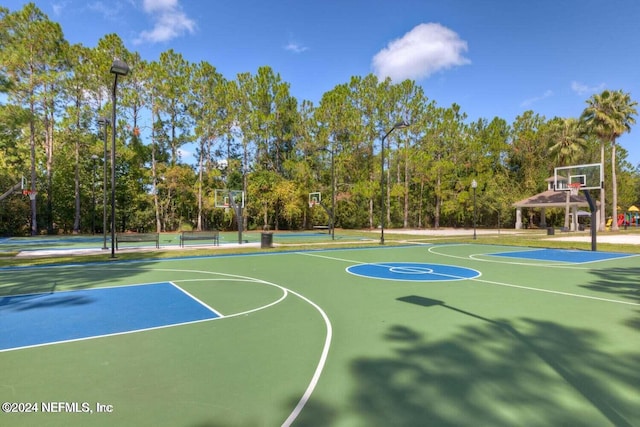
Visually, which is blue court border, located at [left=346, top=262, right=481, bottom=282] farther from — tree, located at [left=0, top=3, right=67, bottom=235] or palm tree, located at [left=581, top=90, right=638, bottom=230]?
palm tree, located at [left=581, top=90, right=638, bottom=230]

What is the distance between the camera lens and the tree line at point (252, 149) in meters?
32.2

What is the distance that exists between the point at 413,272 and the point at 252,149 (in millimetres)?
36088

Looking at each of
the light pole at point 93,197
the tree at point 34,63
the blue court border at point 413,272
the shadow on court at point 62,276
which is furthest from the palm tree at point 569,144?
the tree at point 34,63

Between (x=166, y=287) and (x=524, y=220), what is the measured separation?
188 feet

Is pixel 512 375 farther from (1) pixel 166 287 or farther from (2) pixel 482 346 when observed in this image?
(1) pixel 166 287

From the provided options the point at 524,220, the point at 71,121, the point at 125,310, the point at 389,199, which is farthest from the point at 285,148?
the point at 125,310

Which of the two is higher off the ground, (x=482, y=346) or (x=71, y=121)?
(x=71, y=121)

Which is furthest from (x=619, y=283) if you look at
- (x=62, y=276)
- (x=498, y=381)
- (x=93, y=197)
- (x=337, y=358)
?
(x=93, y=197)

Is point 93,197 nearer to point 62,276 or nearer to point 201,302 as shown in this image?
point 62,276

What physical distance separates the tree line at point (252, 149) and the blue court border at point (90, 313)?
20.1m

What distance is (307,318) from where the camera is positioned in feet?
20.6

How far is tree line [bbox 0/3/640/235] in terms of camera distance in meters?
32.2

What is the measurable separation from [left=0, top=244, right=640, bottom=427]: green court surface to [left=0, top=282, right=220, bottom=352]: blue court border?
2.4 inches

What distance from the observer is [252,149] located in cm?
4406
